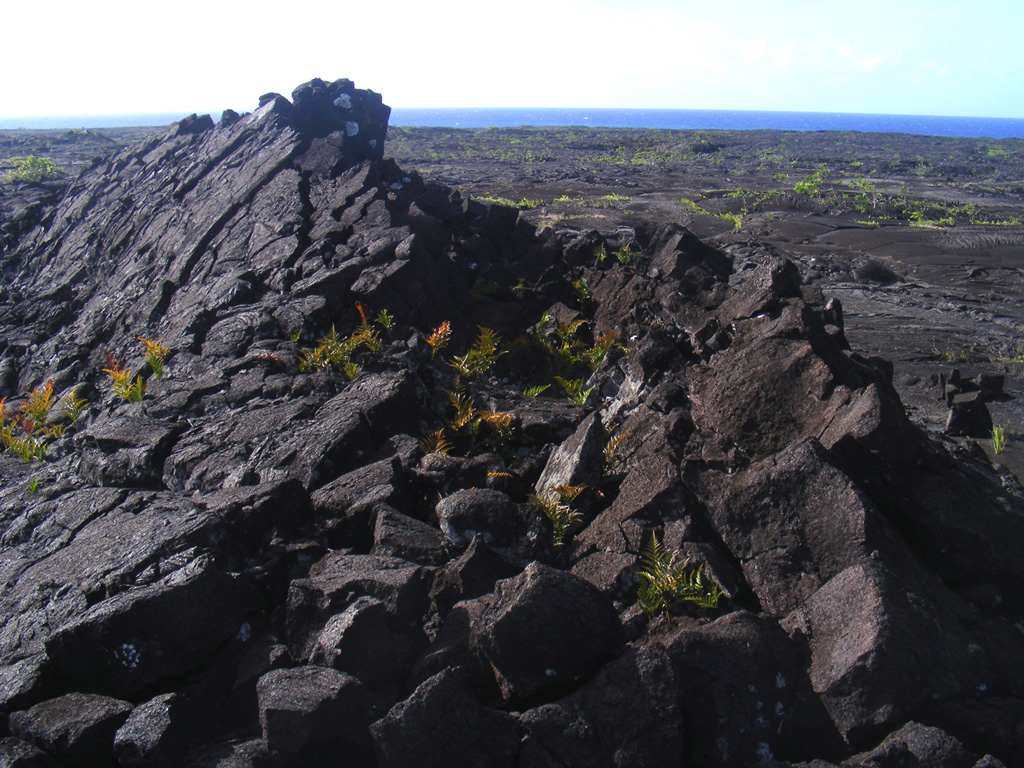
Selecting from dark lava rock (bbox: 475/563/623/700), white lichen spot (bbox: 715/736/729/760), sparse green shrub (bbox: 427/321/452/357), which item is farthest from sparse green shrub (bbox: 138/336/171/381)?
white lichen spot (bbox: 715/736/729/760)

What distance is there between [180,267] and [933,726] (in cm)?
1528

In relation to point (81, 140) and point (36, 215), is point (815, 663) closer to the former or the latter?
point (36, 215)

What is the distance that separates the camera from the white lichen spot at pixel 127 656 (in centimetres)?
465

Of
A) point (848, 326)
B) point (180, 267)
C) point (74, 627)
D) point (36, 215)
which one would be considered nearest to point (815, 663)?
point (74, 627)

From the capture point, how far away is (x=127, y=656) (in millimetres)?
4648

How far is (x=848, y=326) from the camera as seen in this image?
18.9m

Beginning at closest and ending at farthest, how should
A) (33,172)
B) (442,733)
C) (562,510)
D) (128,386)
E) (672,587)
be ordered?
(442,733)
(672,587)
(562,510)
(128,386)
(33,172)

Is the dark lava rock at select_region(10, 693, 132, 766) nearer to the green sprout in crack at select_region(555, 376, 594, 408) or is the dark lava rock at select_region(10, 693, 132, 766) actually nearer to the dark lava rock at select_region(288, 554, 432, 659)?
the dark lava rock at select_region(288, 554, 432, 659)

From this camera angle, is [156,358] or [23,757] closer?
[23,757]

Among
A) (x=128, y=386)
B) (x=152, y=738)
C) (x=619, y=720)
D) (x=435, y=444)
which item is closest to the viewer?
(x=619, y=720)

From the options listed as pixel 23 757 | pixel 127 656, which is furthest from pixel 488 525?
pixel 23 757

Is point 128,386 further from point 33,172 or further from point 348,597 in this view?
point 33,172

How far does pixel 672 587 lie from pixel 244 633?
3345 mm

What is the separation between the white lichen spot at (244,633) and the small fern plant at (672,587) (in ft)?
10.1
